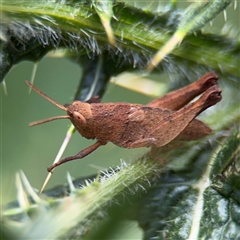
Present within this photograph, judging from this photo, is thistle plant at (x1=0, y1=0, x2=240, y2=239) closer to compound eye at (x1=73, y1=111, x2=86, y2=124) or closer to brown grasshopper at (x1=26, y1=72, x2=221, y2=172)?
brown grasshopper at (x1=26, y1=72, x2=221, y2=172)

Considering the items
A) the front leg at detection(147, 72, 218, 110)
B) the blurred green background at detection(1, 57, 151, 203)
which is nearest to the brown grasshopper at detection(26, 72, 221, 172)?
the front leg at detection(147, 72, 218, 110)

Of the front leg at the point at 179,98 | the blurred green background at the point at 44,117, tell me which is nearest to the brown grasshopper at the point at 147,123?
the front leg at the point at 179,98

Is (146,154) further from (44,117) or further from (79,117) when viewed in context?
(44,117)

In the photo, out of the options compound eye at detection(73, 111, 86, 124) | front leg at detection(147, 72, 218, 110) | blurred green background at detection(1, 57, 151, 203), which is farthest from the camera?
blurred green background at detection(1, 57, 151, 203)

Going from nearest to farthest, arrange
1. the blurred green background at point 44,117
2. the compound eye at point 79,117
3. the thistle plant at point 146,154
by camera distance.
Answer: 1. the thistle plant at point 146,154
2. the compound eye at point 79,117
3. the blurred green background at point 44,117

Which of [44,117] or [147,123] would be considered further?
[44,117]

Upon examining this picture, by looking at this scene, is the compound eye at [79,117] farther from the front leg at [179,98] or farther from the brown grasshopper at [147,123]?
the front leg at [179,98]

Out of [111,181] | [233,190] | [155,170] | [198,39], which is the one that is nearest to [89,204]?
[111,181]

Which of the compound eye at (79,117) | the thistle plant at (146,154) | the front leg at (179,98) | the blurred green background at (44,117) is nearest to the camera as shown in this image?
the thistle plant at (146,154)

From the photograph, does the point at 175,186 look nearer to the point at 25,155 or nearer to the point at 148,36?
the point at 148,36

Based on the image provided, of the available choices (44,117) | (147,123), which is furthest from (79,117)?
(44,117)

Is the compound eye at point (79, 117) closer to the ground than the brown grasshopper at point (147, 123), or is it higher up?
higher up
